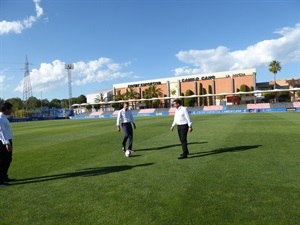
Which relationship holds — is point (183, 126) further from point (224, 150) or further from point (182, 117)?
point (224, 150)

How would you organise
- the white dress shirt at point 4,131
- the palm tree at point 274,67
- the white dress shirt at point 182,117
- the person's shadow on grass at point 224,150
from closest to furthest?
1. the white dress shirt at point 4,131
2. the white dress shirt at point 182,117
3. the person's shadow on grass at point 224,150
4. the palm tree at point 274,67

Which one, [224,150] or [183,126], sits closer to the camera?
[183,126]

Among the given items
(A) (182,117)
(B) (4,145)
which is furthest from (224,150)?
(B) (4,145)

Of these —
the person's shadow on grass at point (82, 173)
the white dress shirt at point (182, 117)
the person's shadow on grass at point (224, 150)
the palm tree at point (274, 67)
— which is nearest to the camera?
the person's shadow on grass at point (82, 173)

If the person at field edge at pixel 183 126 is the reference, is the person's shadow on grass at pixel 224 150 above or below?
below

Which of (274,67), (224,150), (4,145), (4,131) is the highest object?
(274,67)

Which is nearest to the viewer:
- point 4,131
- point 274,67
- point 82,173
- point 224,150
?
point 4,131

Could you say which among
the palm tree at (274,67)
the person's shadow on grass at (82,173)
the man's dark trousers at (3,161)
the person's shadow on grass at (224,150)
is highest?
the palm tree at (274,67)

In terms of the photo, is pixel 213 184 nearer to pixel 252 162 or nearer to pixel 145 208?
pixel 145 208

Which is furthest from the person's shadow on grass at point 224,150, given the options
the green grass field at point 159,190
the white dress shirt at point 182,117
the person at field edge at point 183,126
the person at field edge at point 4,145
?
the person at field edge at point 4,145

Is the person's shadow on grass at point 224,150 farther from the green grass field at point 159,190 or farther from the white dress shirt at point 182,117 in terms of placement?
the white dress shirt at point 182,117

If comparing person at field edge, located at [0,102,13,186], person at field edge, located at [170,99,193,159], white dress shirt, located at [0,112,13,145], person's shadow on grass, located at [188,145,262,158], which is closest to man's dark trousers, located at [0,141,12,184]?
person at field edge, located at [0,102,13,186]

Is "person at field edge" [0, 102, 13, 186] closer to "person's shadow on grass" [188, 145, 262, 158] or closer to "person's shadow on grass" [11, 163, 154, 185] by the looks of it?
"person's shadow on grass" [11, 163, 154, 185]

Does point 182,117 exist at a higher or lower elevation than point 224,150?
higher
